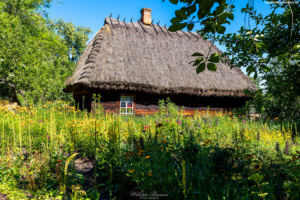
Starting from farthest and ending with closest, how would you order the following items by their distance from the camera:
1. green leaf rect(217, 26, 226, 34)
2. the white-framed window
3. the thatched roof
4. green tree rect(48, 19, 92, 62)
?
green tree rect(48, 19, 92, 62), the white-framed window, the thatched roof, green leaf rect(217, 26, 226, 34)

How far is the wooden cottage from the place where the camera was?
7781mm

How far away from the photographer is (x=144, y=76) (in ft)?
27.1

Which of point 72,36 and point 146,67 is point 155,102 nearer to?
point 146,67

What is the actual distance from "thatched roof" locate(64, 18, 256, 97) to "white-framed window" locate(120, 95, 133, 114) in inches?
36.0

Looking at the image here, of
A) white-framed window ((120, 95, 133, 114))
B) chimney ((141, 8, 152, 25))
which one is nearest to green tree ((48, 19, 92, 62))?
chimney ((141, 8, 152, 25))

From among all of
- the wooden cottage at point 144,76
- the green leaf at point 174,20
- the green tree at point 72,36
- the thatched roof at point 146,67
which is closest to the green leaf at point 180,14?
the green leaf at point 174,20

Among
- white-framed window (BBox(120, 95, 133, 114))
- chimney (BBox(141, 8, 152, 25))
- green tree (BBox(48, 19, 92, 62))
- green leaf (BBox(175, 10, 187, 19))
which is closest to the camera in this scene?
green leaf (BBox(175, 10, 187, 19))

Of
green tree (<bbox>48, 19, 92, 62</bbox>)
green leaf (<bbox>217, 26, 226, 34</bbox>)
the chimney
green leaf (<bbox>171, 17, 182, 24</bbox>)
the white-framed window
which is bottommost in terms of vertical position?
the white-framed window

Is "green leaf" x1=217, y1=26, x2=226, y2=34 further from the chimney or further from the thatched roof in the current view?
the chimney

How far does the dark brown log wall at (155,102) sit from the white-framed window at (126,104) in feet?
0.66

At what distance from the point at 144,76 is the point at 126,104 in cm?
153

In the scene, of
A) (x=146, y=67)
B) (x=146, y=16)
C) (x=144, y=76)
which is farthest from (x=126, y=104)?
(x=146, y=16)

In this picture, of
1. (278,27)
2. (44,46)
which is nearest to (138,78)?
(278,27)

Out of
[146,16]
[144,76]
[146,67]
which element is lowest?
[144,76]
